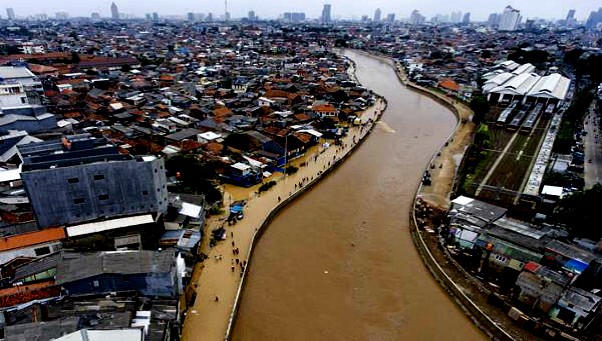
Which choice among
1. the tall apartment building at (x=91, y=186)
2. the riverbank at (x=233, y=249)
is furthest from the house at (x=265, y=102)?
the tall apartment building at (x=91, y=186)

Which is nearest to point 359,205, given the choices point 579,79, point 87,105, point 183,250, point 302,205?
point 302,205

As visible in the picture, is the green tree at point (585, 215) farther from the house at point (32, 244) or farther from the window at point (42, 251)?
the window at point (42, 251)

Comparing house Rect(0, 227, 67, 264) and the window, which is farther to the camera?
the window

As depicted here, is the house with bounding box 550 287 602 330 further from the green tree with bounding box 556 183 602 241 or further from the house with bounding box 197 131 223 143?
the house with bounding box 197 131 223 143

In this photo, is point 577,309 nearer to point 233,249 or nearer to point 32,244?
point 233,249

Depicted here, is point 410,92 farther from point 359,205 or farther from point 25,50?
point 25,50

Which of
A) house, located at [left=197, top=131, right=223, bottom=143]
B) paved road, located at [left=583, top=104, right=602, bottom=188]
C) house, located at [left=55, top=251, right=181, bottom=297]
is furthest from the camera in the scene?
house, located at [left=197, top=131, right=223, bottom=143]

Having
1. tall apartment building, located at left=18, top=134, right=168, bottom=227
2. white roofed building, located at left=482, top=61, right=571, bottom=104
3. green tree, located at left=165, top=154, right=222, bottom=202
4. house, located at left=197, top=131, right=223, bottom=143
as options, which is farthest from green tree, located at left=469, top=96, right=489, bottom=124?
tall apartment building, located at left=18, top=134, right=168, bottom=227
